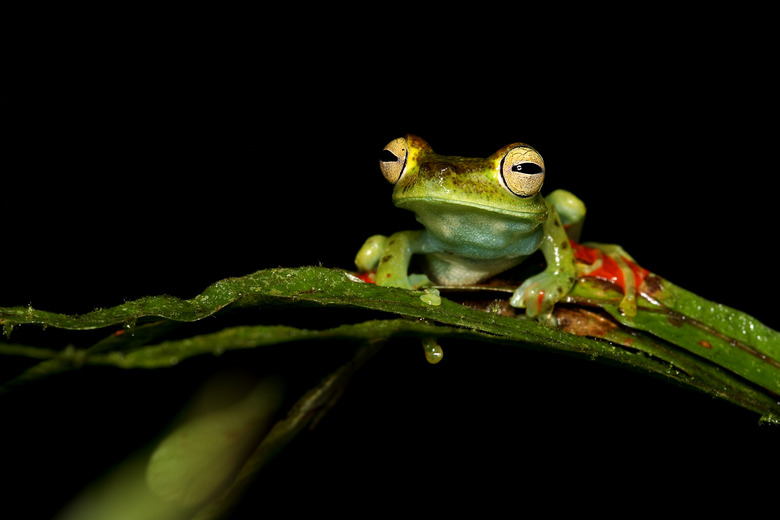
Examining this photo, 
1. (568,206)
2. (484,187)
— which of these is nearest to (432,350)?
(484,187)

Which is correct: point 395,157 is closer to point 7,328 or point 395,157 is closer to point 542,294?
point 542,294

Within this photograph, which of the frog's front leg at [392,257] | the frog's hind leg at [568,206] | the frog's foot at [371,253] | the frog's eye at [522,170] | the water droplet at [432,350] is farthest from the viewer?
the frog's hind leg at [568,206]

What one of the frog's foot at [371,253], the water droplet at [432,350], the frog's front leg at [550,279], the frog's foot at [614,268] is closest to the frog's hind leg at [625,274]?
the frog's foot at [614,268]

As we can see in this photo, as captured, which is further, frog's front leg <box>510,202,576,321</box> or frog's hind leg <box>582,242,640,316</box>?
frog's front leg <box>510,202,576,321</box>

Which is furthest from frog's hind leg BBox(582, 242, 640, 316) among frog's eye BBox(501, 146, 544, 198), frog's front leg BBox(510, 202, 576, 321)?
frog's eye BBox(501, 146, 544, 198)

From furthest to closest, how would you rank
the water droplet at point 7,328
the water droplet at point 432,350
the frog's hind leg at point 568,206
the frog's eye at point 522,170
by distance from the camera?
the frog's hind leg at point 568,206, the frog's eye at point 522,170, the water droplet at point 432,350, the water droplet at point 7,328

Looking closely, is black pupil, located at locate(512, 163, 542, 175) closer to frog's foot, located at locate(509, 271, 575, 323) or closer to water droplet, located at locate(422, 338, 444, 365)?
frog's foot, located at locate(509, 271, 575, 323)

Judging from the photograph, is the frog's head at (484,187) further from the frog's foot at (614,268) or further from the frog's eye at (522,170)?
the frog's foot at (614,268)
